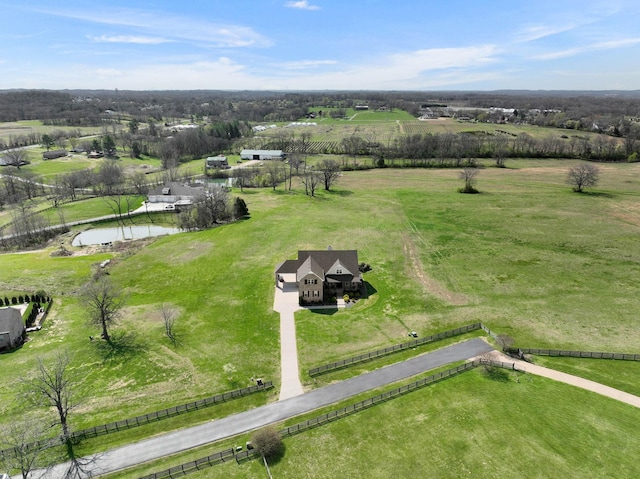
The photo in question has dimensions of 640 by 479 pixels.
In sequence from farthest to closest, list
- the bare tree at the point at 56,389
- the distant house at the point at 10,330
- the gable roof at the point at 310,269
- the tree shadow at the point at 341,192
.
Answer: the tree shadow at the point at 341,192 → the gable roof at the point at 310,269 → the distant house at the point at 10,330 → the bare tree at the point at 56,389

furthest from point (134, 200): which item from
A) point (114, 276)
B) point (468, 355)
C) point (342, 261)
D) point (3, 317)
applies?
point (468, 355)

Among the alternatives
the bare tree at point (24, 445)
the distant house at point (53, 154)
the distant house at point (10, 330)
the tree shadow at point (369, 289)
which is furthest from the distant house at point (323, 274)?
the distant house at point (53, 154)

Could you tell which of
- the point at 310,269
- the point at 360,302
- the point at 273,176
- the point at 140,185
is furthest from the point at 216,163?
the point at 360,302

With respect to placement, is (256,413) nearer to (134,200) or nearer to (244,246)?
(244,246)

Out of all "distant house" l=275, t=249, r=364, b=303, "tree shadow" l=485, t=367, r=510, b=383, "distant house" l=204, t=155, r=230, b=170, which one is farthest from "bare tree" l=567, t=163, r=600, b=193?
"distant house" l=204, t=155, r=230, b=170

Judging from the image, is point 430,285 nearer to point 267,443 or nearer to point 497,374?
point 497,374

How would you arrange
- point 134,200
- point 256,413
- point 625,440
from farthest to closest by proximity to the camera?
point 134,200
point 256,413
point 625,440

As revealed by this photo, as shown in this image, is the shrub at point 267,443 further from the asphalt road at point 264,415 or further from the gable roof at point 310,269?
the gable roof at point 310,269
